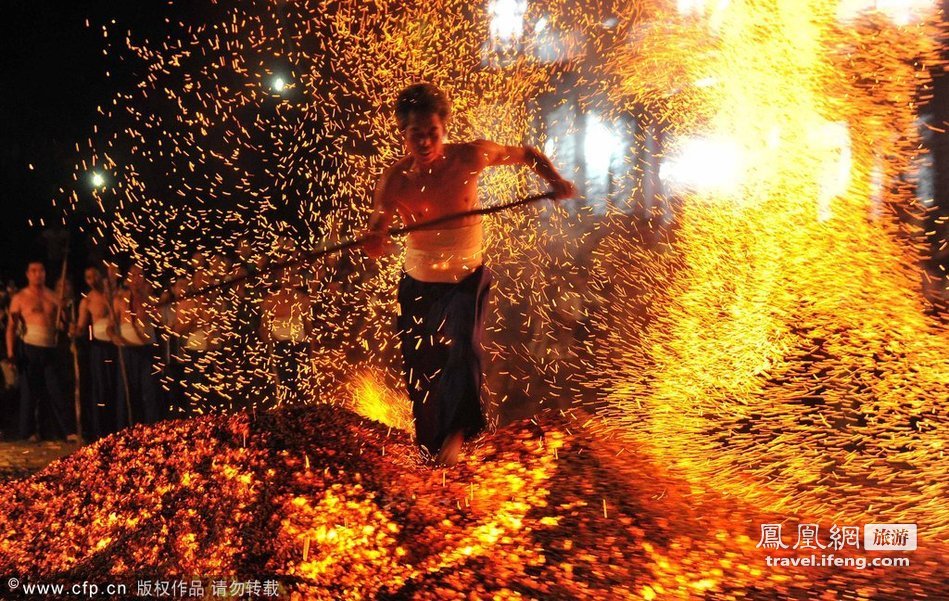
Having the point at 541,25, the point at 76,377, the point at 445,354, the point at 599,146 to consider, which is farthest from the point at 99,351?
the point at 599,146

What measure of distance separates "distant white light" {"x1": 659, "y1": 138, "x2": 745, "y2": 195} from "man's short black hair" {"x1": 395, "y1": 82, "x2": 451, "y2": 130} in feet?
7.91

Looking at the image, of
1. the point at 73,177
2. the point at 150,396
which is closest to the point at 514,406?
the point at 150,396

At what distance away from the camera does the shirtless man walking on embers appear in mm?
4262

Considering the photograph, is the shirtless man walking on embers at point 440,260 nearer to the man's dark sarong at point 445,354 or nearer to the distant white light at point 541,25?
the man's dark sarong at point 445,354

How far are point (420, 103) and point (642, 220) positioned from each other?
540cm

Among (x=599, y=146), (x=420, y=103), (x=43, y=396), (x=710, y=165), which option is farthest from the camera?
(x=599, y=146)

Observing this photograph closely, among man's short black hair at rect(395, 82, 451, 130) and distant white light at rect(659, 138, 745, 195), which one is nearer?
A: man's short black hair at rect(395, 82, 451, 130)

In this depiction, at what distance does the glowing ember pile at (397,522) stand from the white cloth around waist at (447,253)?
3.29 feet

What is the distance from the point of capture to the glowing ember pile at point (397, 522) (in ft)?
9.84

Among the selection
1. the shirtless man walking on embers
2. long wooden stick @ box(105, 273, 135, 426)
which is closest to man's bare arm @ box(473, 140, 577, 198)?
the shirtless man walking on embers

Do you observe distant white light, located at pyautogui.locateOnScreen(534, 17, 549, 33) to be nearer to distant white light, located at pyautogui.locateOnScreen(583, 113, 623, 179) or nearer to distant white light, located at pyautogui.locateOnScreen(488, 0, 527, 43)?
distant white light, located at pyautogui.locateOnScreen(488, 0, 527, 43)

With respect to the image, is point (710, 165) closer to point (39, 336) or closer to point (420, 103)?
point (420, 103)

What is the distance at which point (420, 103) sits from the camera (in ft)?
13.8

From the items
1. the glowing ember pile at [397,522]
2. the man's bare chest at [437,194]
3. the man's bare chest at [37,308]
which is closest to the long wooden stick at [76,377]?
the man's bare chest at [37,308]
